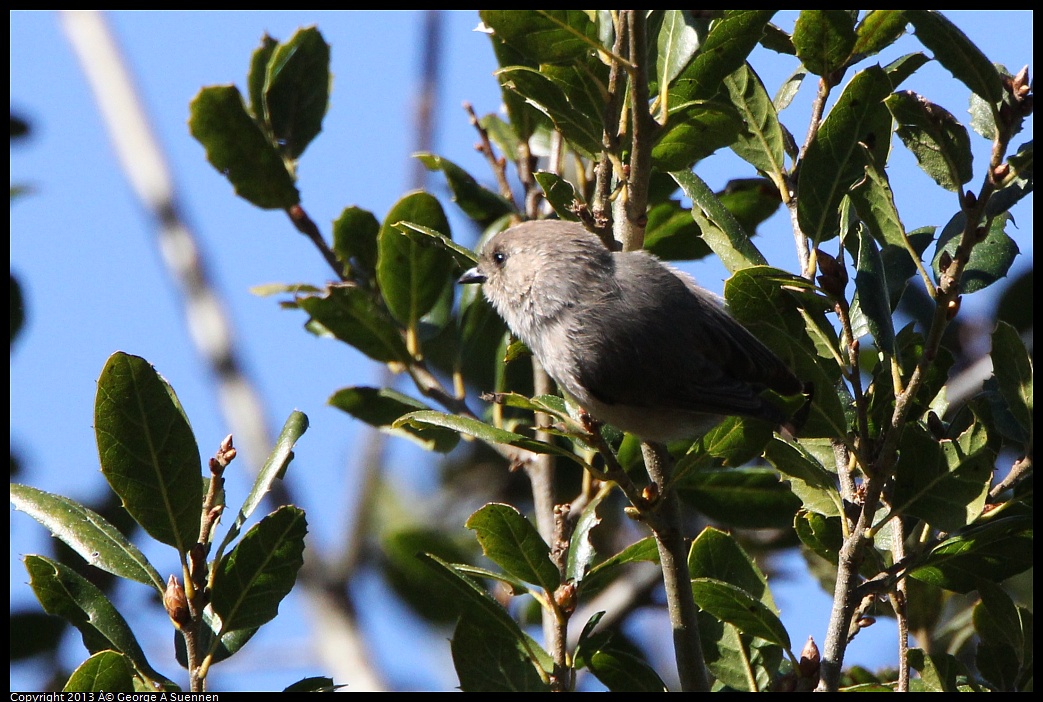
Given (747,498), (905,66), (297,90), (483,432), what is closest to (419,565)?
(747,498)

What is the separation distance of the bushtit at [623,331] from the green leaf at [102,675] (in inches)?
45.3

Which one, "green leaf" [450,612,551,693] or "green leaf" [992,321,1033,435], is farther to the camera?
"green leaf" [450,612,551,693]

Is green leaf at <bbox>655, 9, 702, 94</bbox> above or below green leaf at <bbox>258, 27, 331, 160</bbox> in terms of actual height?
below

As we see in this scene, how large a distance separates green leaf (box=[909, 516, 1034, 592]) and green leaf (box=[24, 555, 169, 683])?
4.64 ft

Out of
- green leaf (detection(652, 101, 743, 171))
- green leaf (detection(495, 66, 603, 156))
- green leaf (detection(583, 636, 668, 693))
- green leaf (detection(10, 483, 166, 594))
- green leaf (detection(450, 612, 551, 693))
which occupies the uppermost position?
green leaf (detection(495, 66, 603, 156))

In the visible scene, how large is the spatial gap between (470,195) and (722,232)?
0.87m

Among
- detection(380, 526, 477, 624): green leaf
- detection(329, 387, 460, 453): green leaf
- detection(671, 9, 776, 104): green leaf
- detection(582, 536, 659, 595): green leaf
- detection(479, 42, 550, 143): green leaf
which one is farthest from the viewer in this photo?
detection(380, 526, 477, 624): green leaf

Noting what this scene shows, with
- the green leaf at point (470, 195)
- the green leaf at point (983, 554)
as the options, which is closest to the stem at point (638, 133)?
the green leaf at point (470, 195)

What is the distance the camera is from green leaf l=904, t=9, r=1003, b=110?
5.11ft

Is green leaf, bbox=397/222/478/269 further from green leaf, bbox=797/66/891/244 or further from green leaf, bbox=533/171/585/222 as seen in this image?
green leaf, bbox=797/66/891/244

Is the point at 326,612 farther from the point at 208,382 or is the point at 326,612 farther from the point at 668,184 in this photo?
the point at 668,184

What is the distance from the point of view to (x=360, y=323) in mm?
2400

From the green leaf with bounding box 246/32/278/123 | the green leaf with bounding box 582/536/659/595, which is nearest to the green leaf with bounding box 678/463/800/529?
the green leaf with bounding box 582/536/659/595

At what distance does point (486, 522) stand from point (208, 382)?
81.7 inches
